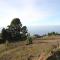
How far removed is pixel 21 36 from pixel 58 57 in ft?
93.6

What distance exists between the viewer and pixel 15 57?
18.7m

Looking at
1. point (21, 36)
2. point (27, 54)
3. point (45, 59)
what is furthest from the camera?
point (21, 36)

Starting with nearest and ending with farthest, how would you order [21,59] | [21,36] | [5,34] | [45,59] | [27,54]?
1. [45,59]
2. [21,59]
3. [27,54]
4. [5,34]
5. [21,36]

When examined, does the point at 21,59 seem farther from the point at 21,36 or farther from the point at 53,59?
the point at 21,36

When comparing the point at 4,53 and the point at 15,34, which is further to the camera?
the point at 15,34

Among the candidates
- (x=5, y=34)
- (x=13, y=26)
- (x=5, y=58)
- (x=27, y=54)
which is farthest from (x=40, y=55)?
(x=13, y=26)

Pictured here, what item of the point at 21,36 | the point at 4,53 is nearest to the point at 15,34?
the point at 21,36

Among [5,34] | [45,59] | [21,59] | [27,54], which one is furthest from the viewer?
[5,34]

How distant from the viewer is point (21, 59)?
18000mm

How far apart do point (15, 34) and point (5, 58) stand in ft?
88.5

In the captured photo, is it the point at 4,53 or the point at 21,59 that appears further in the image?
the point at 4,53

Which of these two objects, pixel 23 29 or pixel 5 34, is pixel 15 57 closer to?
pixel 5 34

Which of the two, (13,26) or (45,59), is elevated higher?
(13,26)

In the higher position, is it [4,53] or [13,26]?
[13,26]
